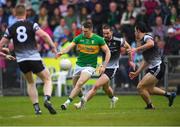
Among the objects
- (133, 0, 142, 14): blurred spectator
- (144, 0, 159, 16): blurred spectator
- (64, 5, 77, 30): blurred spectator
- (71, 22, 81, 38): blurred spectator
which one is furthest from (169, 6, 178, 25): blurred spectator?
(64, 5, 77, 30): blurred spectator

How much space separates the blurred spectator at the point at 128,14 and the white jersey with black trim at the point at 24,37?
12.7 m

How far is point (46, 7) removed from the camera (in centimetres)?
3222

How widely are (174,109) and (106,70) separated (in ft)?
8.57

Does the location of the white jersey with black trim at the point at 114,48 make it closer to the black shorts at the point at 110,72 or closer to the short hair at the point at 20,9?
the black shorts at the point at 110,72

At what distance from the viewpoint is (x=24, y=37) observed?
1717 centimetres

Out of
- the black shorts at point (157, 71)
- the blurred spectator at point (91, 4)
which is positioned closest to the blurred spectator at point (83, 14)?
the blurred spectator at point (91, 4)

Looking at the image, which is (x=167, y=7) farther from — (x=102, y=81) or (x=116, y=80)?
(x=102, y=81)

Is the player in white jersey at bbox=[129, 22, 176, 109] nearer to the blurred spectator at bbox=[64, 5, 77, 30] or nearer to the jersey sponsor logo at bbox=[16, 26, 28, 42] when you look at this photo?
the jersey sponsor logo at bbox=[16, 26, 28, 42]

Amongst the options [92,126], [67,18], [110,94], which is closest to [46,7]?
[67,18]

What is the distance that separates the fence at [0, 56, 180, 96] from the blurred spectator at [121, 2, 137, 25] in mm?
2238

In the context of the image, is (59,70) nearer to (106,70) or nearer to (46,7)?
(46,7)

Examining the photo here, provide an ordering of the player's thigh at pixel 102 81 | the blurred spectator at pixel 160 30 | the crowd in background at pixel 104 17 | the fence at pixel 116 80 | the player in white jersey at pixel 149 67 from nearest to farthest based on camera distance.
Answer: the player in white jersey at pixel 149 67 < the player's thigh at pixel 102 81 < the fence at pixel 116 80 < the crowd in background at pixel 104 17 < the blurred spectator at pixel 160 30

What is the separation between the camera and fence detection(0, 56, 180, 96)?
27281mm

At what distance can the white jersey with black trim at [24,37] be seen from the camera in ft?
56.3
